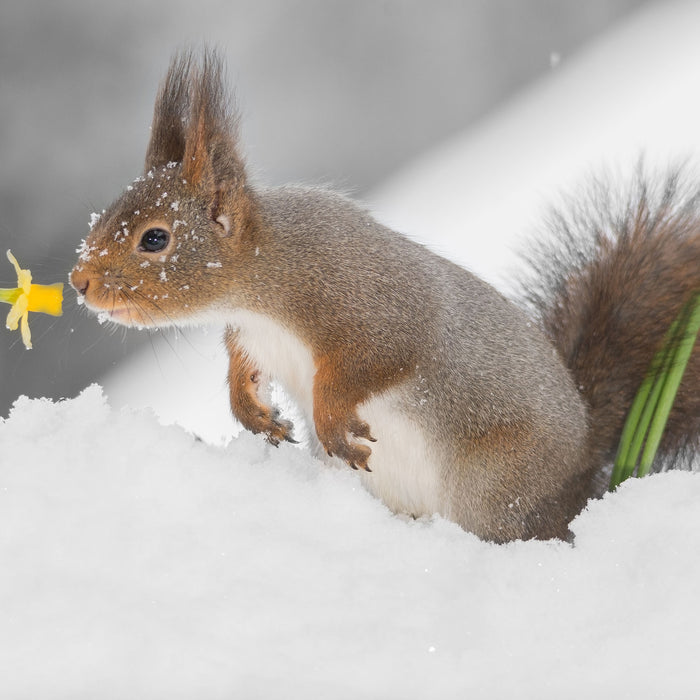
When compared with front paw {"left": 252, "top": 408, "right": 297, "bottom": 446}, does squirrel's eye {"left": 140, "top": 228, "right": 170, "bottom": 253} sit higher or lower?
higher

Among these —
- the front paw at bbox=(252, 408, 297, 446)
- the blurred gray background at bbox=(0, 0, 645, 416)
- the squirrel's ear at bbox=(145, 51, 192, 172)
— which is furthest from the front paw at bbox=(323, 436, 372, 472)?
the blurred gray background at bbox=(0, 0, 645, 416)

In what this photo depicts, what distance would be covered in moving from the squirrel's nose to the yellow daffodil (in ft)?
0.05

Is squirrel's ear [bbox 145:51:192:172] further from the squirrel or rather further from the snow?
the snow

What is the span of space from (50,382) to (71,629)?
1102 mm

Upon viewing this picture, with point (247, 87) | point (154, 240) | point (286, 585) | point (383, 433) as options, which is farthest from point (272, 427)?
point (247, 87)

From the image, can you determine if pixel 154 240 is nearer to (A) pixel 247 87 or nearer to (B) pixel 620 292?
(B) pixel 620 292

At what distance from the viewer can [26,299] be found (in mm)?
1020

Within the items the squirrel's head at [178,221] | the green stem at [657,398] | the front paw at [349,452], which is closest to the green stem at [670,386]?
the green stem at [657,398]

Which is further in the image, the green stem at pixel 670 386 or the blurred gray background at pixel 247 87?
the blurred gray background at pixel 247 87

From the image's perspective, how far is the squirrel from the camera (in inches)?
43.1

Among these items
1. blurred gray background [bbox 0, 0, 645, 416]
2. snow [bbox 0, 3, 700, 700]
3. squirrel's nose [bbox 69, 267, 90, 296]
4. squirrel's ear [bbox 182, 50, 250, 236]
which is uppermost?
blurred gray background [bbox 0, 0, 645, 416]

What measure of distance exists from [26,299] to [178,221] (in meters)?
0.17

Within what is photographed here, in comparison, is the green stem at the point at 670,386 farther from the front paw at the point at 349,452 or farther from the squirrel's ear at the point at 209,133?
the squirrel's ear at the point at 209,133

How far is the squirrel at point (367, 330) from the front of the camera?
3.59 ft
